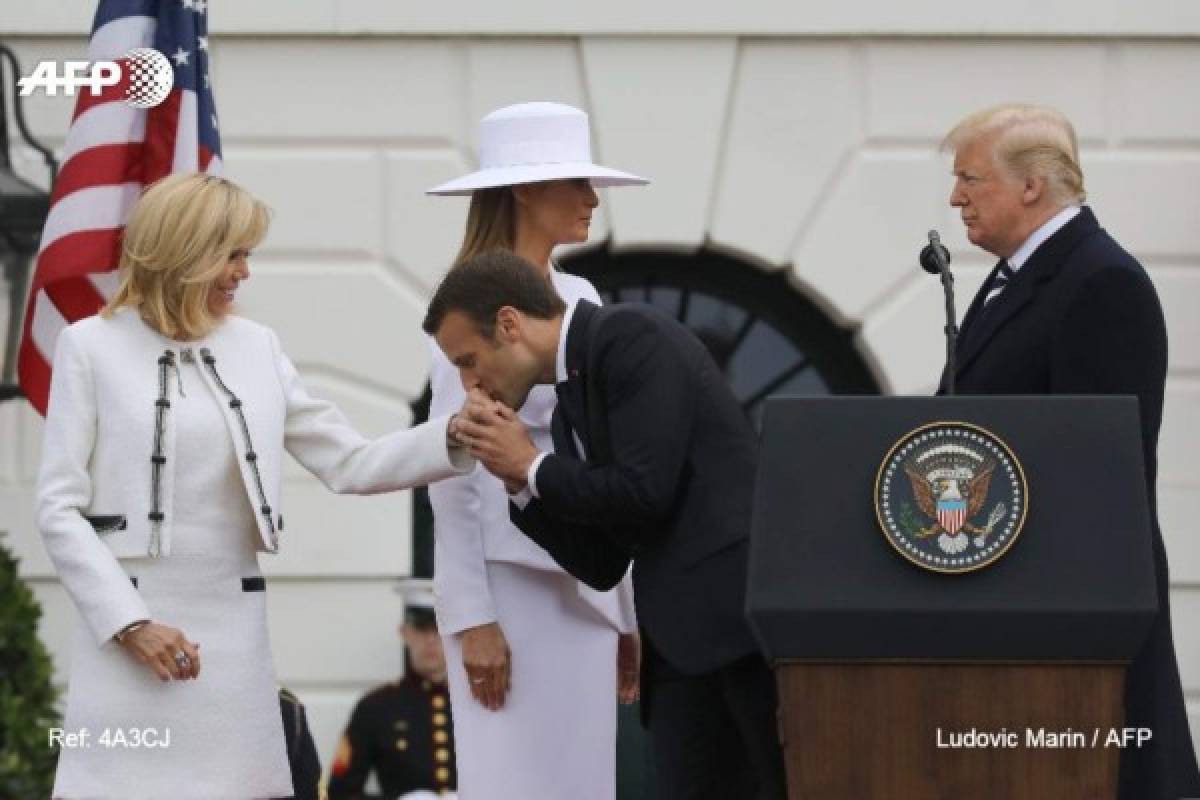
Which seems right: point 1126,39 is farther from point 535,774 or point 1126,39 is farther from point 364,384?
point 535,774

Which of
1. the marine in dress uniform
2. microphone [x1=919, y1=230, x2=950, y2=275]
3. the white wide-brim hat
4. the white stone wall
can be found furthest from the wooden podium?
the white stone wall

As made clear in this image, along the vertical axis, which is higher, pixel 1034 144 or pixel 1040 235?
pixel 1034 144

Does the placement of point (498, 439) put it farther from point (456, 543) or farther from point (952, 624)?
point (952, 624)

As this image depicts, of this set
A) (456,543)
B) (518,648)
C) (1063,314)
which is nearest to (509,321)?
(456,543)

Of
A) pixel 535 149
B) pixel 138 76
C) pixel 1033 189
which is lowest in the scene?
pixel 1033 189

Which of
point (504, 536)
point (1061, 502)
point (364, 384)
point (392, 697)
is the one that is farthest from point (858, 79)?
point (1061, 502)

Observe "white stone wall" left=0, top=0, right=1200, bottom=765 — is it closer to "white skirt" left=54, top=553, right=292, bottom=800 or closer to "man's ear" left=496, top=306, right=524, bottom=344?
"white skirt" left=54, top=553, right=292, bottom=800

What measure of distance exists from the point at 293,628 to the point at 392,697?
0.72m

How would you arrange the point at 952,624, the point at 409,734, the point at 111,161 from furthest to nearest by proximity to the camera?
1. the point at 409,734
2. the point at 111,161
3. the point at 952,624

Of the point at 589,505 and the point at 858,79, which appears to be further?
the point at 858,79

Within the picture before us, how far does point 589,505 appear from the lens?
17.1ft

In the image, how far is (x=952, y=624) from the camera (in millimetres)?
4535

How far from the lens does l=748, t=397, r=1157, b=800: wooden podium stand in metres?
4.54

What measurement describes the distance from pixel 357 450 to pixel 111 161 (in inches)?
118
